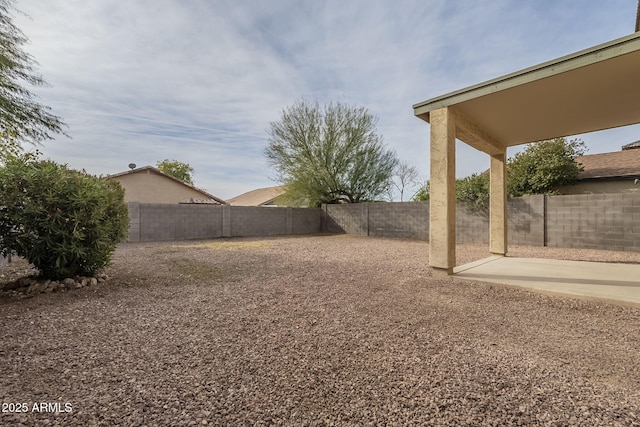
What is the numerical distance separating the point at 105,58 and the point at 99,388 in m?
7.88

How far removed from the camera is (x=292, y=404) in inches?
57.7

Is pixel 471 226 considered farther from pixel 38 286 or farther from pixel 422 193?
pixel 38 286

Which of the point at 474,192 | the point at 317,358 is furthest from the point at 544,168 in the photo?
the point at 317,358

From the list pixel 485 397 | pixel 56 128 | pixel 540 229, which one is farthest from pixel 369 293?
pixel 56 128

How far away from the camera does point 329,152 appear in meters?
13.6

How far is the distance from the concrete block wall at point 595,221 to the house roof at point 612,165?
599 cm

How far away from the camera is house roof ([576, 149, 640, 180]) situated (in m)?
11.2

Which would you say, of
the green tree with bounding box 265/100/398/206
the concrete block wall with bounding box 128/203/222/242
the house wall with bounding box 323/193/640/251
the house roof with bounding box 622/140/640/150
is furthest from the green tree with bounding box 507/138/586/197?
the concrete block wall with bounding box 128/203/222/242

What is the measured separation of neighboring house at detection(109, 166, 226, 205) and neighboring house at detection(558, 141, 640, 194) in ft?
69.9

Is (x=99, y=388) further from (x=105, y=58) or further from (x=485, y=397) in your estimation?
(x=105, y=58)

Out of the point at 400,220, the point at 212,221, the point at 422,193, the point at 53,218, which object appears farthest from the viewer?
the point at 422,193

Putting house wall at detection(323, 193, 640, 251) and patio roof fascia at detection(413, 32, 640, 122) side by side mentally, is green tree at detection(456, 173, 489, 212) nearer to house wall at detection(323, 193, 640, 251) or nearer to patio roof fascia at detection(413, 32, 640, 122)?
house wall at detection(323, 193, 640, 251)

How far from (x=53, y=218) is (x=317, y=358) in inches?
151

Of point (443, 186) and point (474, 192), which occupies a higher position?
point (474, 192)
